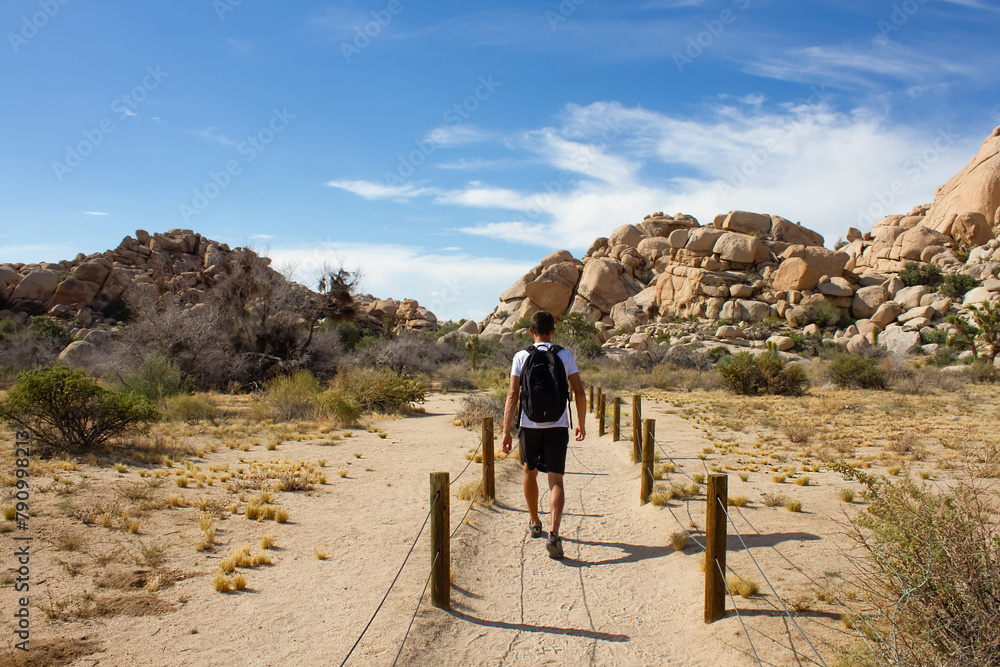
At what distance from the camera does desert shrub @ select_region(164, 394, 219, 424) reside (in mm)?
14906

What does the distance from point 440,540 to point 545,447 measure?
4.96ft

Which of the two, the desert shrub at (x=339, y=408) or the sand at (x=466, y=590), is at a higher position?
the desert shrub at (x=339, y=408)

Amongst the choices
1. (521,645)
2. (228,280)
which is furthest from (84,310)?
(521,645)

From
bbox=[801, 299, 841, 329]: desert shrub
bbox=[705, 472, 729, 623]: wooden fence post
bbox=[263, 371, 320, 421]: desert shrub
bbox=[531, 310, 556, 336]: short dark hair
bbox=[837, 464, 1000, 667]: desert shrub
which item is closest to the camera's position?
bbox=[837, 464, 1000, 667]: desert shrub

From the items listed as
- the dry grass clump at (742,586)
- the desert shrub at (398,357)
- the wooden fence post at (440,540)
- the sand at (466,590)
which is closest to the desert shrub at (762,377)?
the desert shrub at (398,357)

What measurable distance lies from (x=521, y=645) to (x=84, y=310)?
52.4 m

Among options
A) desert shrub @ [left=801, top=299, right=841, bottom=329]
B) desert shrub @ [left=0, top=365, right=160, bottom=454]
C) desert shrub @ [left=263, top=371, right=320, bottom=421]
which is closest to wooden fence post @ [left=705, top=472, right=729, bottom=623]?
desert shrub @ [left=0, top=365, right=160, bottom=454]

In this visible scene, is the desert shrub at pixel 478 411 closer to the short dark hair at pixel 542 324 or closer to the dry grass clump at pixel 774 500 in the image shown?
the dry grass clump at pixel 774 500

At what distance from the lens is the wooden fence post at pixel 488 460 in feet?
25.8

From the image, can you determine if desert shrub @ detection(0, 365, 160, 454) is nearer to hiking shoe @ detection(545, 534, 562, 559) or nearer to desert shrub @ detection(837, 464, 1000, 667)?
hiking shoe @ detection(545, 534, 562, 559)

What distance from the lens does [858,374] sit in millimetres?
24406

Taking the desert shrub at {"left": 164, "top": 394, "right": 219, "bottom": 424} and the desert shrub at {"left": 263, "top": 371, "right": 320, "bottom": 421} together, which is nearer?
the desert shrub at {"left": 164, "top": 394, "right": 219, "bottom": 424}

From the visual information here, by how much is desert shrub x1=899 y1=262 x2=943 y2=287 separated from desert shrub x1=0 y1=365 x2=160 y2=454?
5003 cm

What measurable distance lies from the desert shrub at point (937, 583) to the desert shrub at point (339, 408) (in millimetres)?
13859
